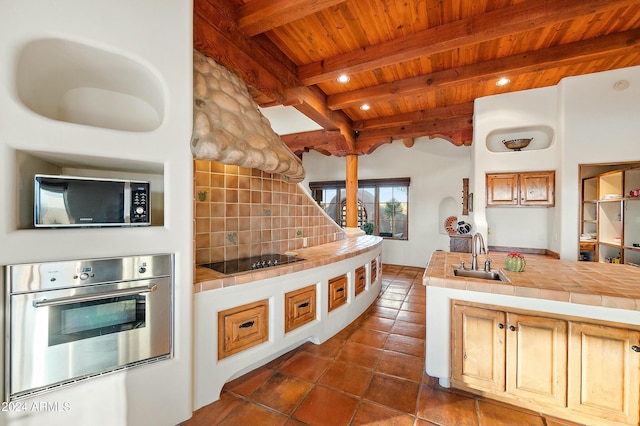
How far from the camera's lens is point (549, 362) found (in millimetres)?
1648

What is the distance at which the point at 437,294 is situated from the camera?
6.36 feet

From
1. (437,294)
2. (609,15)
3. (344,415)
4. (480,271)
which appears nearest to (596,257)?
(480,271)

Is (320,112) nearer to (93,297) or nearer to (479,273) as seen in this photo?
(479,273)

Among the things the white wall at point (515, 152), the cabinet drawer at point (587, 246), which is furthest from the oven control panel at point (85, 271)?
the cabinet drawer at point (587, 246)

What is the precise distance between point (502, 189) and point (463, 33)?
2.20m

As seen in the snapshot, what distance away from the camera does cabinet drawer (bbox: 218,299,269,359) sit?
6.02 ft

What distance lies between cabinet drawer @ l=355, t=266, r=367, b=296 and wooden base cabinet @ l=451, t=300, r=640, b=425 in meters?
1.41

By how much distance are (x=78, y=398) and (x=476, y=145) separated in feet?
15.5

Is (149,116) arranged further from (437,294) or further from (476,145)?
(476,145)

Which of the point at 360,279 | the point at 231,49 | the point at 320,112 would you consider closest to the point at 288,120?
the point at 320,112

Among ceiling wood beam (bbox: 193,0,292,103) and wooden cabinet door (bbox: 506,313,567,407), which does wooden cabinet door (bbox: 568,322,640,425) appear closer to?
wooden cabinet door (bbox: 506,313,567,407)

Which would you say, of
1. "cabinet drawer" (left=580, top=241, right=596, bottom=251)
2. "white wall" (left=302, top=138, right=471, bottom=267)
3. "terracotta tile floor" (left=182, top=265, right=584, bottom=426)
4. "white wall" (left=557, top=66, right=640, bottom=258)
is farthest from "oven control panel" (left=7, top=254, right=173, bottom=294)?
"white wall" (left=302, top=138, right=471, bottom=267)

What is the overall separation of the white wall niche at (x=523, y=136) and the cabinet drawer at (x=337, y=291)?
121 inches

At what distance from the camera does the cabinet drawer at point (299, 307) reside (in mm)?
2240
